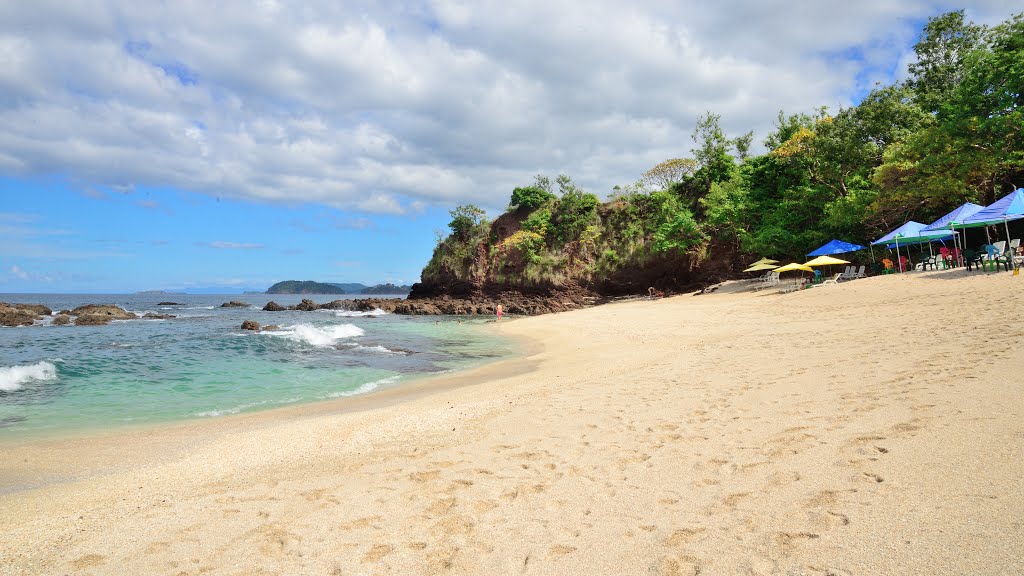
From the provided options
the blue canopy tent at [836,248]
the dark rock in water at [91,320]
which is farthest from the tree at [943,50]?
the dark rock in water at [91,320]

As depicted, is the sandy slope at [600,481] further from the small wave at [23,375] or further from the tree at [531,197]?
the tree at [531,197]

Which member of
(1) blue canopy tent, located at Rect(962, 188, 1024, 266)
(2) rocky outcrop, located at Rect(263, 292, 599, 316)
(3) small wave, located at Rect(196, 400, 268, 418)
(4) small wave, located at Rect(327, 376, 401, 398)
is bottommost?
(4) small wave, located at Rect(327, 376, 401, 398)

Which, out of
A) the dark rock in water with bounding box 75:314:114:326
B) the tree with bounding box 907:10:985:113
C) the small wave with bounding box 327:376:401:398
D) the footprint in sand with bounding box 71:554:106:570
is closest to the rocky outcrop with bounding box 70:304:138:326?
the dark rock in water with bounding box 75:314:114:326

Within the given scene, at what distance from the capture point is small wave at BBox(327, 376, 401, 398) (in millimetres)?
10148

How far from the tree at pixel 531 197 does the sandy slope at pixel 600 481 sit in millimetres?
40786

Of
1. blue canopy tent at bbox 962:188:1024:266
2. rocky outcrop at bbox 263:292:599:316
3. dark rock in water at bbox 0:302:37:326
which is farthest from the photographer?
rocky outcrop at bbox 263:292:599:316

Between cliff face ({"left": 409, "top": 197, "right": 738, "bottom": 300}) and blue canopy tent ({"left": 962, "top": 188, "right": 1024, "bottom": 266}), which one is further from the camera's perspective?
cliff face ({"left": 409, "top": 197, "right": 738, "bottom": 300})

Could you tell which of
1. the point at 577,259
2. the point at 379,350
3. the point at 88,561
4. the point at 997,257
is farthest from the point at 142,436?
the point at 577,259

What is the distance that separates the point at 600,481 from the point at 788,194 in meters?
32.3

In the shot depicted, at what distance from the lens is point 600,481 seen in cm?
412

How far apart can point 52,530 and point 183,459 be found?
194 centimetres

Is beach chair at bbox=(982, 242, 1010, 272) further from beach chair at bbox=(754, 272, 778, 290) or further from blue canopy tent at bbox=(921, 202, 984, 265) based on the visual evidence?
beach chair at bbox=(754, 272, 778, 290)

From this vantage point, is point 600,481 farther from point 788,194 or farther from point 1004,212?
point 788,194

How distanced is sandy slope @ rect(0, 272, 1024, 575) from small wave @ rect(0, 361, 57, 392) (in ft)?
21.9
